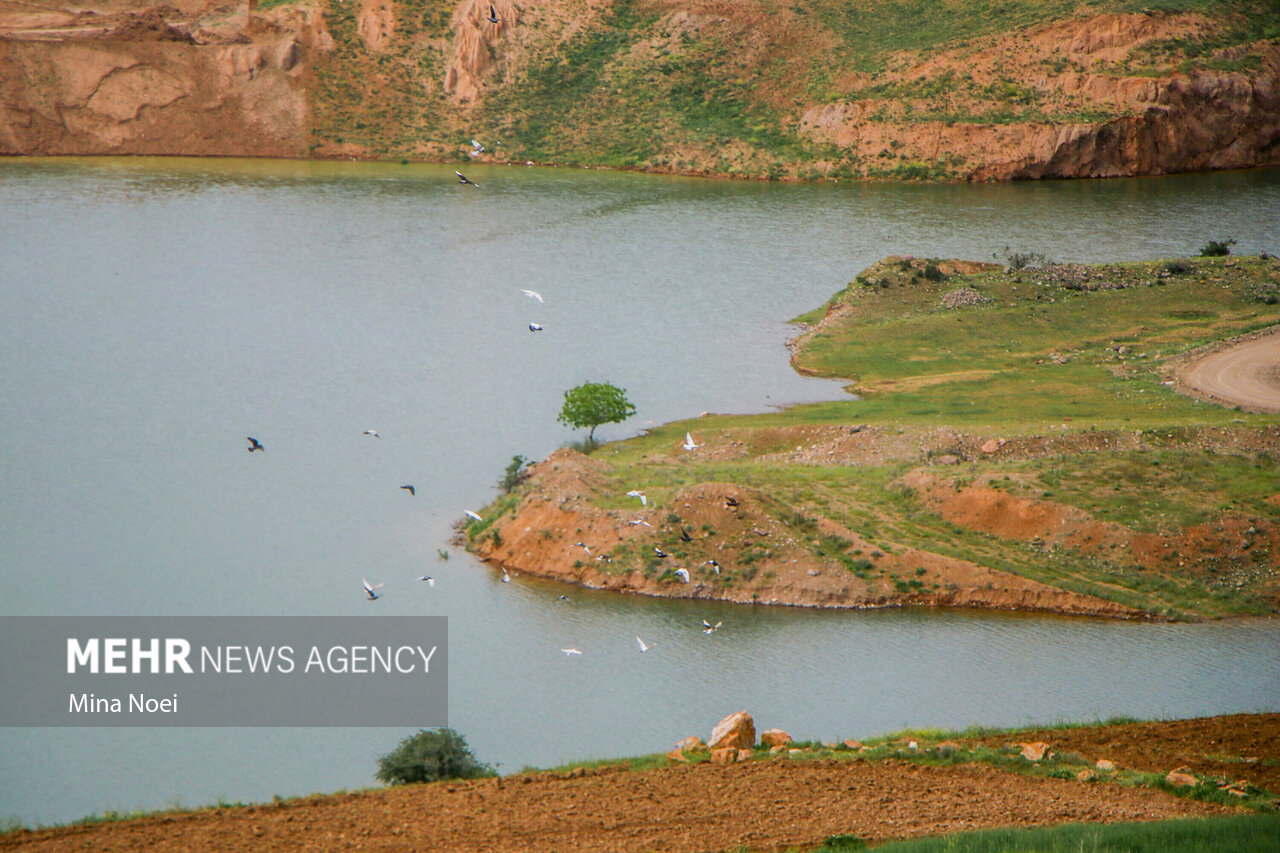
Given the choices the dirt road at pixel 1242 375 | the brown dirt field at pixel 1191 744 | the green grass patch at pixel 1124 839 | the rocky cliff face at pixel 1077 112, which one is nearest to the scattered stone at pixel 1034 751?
the brown dirt field at pixel 1191 744

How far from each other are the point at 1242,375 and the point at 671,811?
46767 mm

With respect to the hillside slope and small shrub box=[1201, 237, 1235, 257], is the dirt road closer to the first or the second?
small shrub box=[1201, 237, 1235, 257]

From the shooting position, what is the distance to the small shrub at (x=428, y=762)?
29812 mm

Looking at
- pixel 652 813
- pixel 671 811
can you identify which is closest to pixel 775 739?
pixel 671 811

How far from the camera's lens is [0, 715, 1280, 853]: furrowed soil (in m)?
24.0

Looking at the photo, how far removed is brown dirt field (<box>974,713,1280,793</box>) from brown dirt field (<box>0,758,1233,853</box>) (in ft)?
8.31

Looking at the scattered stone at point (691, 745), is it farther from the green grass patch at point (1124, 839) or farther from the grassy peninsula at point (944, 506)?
the grassy peninsula at point (944, 506)

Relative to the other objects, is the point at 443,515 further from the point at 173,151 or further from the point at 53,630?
the point at 173,151

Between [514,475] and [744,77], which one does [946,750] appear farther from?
[744,77]

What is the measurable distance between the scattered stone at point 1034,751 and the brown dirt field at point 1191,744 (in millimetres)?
569

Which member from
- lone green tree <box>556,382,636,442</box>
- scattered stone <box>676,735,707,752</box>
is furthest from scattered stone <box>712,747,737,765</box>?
lone green tree <box>556,382,636,442</box>

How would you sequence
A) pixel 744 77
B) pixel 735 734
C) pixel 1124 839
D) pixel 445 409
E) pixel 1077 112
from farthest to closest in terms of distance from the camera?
pixel 744 77 < pixel 1077 112 < pixel 445 409 < pixel 735 734 < pixel 1124 839

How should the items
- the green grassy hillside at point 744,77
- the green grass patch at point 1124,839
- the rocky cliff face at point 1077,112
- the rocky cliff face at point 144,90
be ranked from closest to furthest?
the green grass patch at point 1124,839 < the rocky cliff face at point 1077,112 < the green grassy hillside at point 744,77 < the rocky cliff face at point 144,90

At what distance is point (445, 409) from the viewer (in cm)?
6569
